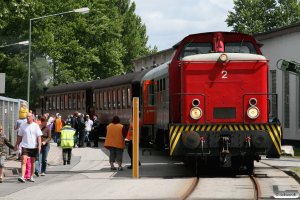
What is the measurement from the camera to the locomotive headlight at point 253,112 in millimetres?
22656

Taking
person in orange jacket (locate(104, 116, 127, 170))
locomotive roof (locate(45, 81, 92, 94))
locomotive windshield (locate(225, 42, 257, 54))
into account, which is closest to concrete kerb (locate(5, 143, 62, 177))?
person in orange jacket (locate(104, 116, 127, 170))

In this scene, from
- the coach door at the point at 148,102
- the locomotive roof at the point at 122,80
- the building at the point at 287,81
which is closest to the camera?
the coach door at the point at 148,102

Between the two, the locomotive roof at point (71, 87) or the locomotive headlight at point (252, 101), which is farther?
the locomotive roof at point (71, 87)

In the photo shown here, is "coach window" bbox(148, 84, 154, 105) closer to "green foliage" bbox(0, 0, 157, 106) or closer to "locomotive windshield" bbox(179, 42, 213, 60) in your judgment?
"locomotive windshield" bbox(179, 42, 213, 60)

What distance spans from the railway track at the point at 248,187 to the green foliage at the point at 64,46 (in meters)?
40.5

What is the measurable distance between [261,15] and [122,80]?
60443 mm

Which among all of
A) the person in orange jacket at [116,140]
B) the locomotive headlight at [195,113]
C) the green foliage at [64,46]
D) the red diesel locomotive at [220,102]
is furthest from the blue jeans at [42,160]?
the green foliage at [64,46]

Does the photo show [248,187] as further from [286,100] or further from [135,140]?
[286,100]

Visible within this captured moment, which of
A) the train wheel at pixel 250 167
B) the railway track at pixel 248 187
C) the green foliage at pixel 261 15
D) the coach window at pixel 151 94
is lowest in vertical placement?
the railway track at pixel 248 187

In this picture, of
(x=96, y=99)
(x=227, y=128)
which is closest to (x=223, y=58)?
(x=227, y=128)

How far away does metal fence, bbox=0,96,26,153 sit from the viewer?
3178 centimetres

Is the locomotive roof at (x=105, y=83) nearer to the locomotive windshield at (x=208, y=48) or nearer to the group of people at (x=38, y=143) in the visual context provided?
the group of people at (x=38, y=143)

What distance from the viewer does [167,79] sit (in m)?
25.1

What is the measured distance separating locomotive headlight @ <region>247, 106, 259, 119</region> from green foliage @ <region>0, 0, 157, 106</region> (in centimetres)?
4042
